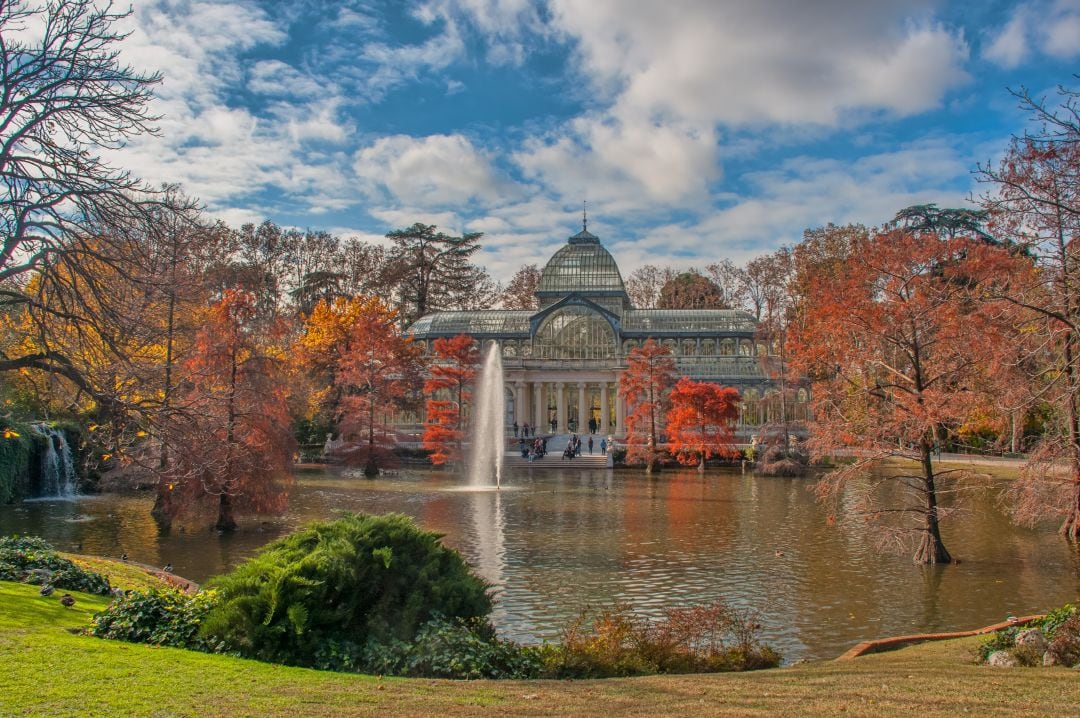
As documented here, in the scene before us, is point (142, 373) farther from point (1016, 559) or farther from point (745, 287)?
point (745, 287)

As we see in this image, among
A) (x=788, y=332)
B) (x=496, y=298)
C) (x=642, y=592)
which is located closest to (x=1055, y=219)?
(x=642, y=592)

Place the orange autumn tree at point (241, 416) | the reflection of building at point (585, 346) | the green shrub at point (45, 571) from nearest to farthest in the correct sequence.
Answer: the green shrub at point (45, 571)
the orange autumn tree at point (241, 416)
the reflection of building at point (585, 346)

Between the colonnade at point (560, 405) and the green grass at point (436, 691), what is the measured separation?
54.4 metres

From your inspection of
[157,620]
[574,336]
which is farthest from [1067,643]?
[574,336]

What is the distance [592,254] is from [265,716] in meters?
68.4

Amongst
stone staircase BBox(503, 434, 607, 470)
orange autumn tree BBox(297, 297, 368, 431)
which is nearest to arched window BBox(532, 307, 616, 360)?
stone staircase BBox(503, 434, 607, 470)

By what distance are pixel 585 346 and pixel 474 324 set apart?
31.1 ft

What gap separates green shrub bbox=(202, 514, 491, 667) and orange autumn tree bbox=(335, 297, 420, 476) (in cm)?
3119

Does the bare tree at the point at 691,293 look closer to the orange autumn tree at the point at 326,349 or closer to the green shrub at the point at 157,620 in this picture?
the orange autumn tree at the point at 326,349

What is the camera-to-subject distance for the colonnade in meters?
64.2

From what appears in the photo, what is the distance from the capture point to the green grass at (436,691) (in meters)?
6.66

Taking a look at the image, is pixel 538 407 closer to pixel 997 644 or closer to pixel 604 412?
pixel 604 412

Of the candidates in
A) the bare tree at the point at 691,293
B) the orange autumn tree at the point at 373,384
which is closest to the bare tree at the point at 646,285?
the bare tree at the point at 691,293

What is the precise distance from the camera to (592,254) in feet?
241
